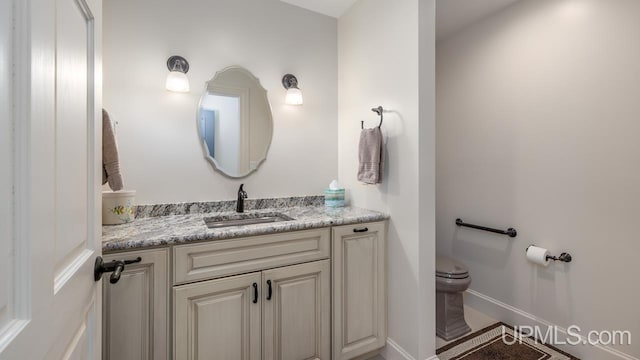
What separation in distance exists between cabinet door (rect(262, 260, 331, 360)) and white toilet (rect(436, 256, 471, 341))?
0.92 metres

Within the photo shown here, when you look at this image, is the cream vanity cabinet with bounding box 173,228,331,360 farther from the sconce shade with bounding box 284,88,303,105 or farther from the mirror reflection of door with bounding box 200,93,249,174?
the sconce shade with bounding box 284,88,303,105

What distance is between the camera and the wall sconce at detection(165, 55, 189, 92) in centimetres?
171

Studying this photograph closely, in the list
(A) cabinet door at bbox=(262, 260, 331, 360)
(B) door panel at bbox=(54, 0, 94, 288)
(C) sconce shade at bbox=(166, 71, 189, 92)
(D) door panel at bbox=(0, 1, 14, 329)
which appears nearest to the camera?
(D) door panel at bbox=(0, 1, 14, 329)

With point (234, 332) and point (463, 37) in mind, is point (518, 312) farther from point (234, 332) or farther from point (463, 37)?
point (463, 37)

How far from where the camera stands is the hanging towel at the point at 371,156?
5.78 ft

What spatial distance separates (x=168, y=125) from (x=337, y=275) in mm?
1431

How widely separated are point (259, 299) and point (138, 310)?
525mm

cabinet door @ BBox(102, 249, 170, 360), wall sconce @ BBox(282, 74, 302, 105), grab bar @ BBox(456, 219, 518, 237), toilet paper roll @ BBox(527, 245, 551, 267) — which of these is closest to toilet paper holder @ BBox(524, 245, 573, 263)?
toilet paper roll @ BBox(527, 245, 551, 267)

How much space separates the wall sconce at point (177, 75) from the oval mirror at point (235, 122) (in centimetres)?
15


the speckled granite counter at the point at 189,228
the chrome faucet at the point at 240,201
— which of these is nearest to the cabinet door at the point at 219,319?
the speckled granite counter at the point at 189,228

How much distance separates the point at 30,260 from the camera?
0.43 metres

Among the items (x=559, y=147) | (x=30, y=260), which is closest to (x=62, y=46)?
(x=30, y=260)

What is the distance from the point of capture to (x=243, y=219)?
1869 mm

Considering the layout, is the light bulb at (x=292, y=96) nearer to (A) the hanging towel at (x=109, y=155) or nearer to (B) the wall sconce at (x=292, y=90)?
(B) the wall sconce at (x=292, y=90)
